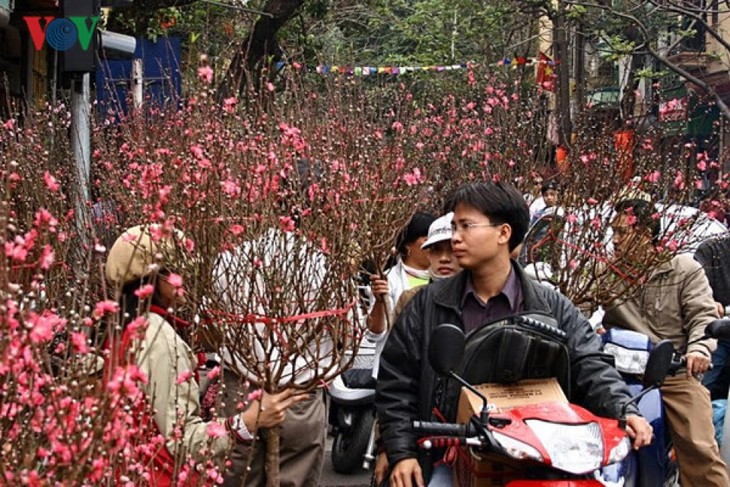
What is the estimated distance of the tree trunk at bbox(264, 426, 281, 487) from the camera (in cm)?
470

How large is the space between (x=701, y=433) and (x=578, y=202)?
7.55 feet

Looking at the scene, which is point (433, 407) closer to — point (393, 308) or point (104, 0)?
point (393, 308)

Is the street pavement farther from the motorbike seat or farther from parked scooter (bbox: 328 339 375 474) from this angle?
the motorbike seat

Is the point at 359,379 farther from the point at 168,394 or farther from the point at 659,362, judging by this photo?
the point at 168,394

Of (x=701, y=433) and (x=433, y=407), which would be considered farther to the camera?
(x=701, y=433)

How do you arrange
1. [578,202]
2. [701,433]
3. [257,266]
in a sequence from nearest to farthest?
[257,266]
[701,433]
[578,202]

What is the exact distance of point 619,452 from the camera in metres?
3.99

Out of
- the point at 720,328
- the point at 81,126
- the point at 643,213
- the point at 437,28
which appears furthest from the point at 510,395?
the point at 437,28

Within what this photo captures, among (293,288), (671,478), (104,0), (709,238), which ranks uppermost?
(104,0)

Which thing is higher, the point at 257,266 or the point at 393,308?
the point at 257,266

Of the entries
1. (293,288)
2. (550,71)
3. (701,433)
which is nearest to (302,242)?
(293,288)

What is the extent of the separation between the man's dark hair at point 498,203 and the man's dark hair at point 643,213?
2.75 meters

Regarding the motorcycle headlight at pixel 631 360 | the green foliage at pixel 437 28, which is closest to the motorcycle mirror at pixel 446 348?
the motorcycle headlight at pixel 631 360

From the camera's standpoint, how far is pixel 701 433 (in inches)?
250
